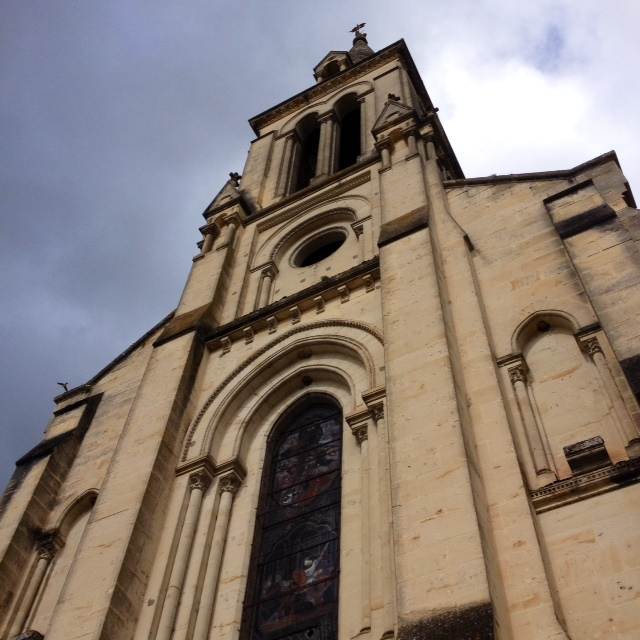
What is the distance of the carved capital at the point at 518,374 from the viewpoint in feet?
35.1

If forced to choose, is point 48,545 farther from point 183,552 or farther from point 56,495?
point 183,552

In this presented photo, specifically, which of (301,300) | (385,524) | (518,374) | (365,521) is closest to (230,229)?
(301,300)

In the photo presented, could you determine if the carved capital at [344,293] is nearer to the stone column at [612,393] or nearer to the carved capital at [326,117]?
the stone column at [612,393]

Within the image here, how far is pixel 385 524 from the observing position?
31.8 ft

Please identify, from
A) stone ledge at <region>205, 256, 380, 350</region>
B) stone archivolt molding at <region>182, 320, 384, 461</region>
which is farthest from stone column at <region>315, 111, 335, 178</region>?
stone archivolt molding at <region>182, 320, 384, 461</region>

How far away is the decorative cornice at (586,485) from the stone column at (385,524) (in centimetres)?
164

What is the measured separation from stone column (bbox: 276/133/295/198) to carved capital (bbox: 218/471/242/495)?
10.9m

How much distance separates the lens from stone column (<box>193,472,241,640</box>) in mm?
10156

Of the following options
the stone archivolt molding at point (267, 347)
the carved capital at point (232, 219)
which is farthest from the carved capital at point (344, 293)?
the carved capital at point (232, 219)

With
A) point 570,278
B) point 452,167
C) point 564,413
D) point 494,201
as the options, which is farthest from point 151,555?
point 452,167

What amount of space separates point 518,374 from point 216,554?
4646mm

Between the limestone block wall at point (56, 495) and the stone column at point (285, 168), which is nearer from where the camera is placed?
the limestone block wall at point (56, 495)

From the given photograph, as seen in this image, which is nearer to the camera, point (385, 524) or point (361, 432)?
point (385, 524)

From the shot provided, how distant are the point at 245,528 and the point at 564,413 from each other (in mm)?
4592
